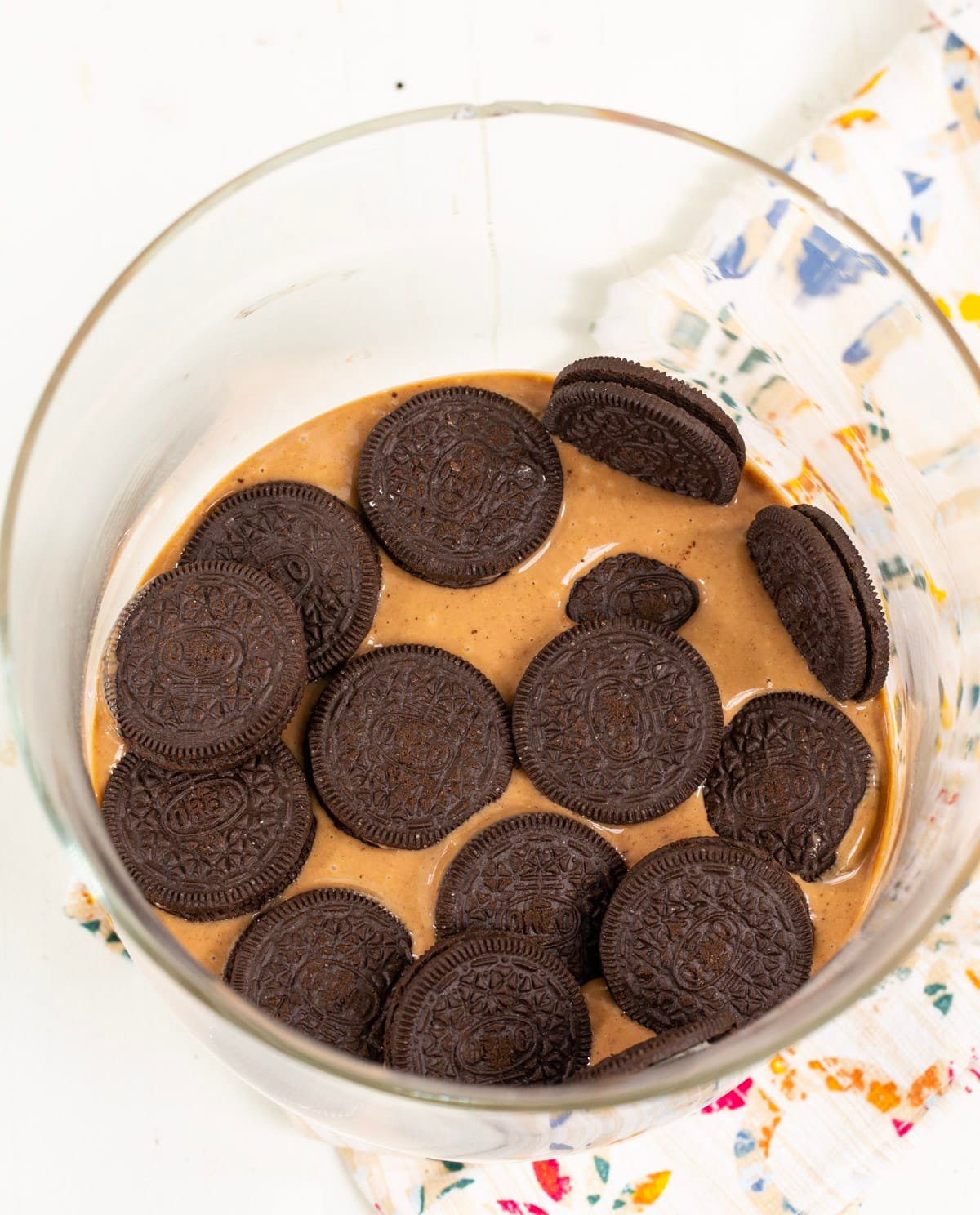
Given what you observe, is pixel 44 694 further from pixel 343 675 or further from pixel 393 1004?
pixel 393 1004

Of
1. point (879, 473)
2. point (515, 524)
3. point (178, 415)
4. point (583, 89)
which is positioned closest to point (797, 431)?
point (879, 473)

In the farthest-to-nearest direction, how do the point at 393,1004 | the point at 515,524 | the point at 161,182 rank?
the point at 161,182 → the point at 515,524 → the point at 393,1004

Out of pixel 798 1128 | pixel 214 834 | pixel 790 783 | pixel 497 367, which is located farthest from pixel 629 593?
pixel 798 1128

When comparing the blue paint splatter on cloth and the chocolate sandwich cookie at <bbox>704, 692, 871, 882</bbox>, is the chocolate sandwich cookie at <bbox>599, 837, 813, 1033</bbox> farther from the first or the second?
the blue paint splatter on cloth

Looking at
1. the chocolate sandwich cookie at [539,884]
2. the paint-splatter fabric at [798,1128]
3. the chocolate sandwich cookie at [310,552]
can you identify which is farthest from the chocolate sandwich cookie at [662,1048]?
the chocolate sandwich cookie at [310,552]

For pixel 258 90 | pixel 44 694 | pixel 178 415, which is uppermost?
pixel 258 90
